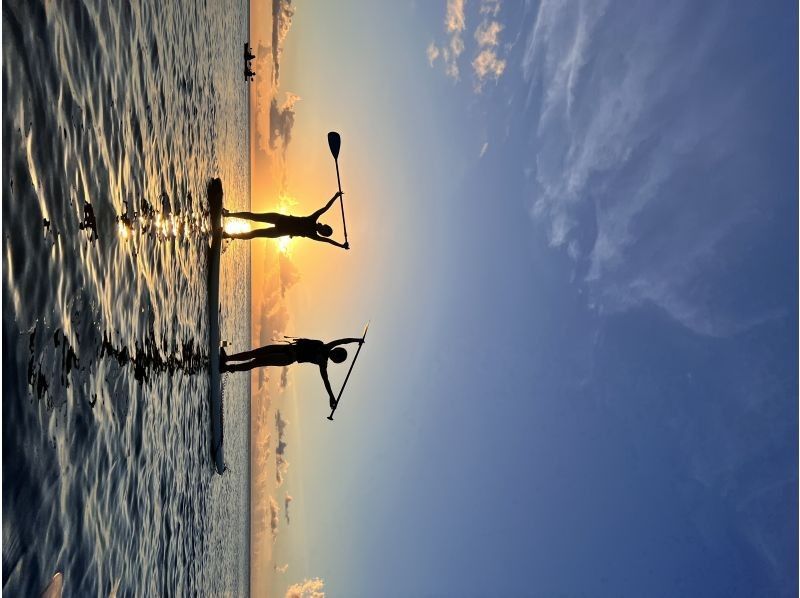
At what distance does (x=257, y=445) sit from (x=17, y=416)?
4631cm

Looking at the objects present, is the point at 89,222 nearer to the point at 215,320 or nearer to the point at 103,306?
the point at 103,306

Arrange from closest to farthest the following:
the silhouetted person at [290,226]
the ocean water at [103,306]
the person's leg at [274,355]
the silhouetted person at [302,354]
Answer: the ocean water at [103,306] → the silhouetted person at [302,354] → the person's leg at [274,355] → the silhouetted person at [290,226]

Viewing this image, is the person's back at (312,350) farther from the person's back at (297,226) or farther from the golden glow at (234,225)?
the golden glow at (234,225)

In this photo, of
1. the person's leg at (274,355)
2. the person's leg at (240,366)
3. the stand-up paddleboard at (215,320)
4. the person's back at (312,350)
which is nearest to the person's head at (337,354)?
the person's back at (312,350)

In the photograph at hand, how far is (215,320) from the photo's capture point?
19.2m

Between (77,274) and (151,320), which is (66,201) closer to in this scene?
(77,274)

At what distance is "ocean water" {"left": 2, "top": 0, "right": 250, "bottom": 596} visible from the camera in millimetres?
6062

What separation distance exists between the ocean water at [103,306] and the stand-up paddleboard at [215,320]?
0.53 m

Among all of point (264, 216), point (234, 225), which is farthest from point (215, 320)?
point (234, 225)

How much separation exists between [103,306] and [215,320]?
10468mm

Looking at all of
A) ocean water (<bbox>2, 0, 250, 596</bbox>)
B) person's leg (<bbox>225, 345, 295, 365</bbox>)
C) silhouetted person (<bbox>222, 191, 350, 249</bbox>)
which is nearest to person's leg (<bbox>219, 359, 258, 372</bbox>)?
person's leg (<bbox>225, 345, 295, 365</bbox>)

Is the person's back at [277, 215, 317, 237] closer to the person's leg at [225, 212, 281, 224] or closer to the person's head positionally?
the person's leg at [225, 212, 281, 224]

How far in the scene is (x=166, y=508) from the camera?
12.4 metres

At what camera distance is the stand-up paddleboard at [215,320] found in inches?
738
